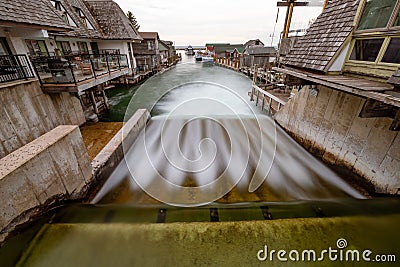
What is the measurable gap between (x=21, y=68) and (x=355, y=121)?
1071cm

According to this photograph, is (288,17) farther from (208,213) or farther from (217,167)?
(208,213)

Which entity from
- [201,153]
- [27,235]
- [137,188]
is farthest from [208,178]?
[27,235]

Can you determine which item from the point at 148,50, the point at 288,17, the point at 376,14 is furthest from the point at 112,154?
the point at 148,50

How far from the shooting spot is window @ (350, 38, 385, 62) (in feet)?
13.1

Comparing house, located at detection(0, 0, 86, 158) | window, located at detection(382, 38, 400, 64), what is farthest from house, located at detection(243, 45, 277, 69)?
house, located at detection(0, 0, 86, 158)

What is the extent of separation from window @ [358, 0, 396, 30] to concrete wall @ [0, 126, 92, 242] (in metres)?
7.16

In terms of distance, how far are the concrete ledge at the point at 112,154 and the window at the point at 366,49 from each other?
6950 millimetres

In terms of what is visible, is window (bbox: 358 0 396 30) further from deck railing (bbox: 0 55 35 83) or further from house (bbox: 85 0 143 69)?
house (bbox: 85 0 143 69)

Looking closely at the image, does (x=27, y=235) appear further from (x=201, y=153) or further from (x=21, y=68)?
(x=21, y=68)

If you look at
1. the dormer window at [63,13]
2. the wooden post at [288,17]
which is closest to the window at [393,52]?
the wooden post at [288,17]

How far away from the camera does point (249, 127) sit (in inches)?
317

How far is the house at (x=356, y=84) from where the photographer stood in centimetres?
368

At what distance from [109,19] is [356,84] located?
70.1 feet

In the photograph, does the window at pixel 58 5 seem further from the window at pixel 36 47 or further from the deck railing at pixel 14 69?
the deck railing at pixel 14 69
